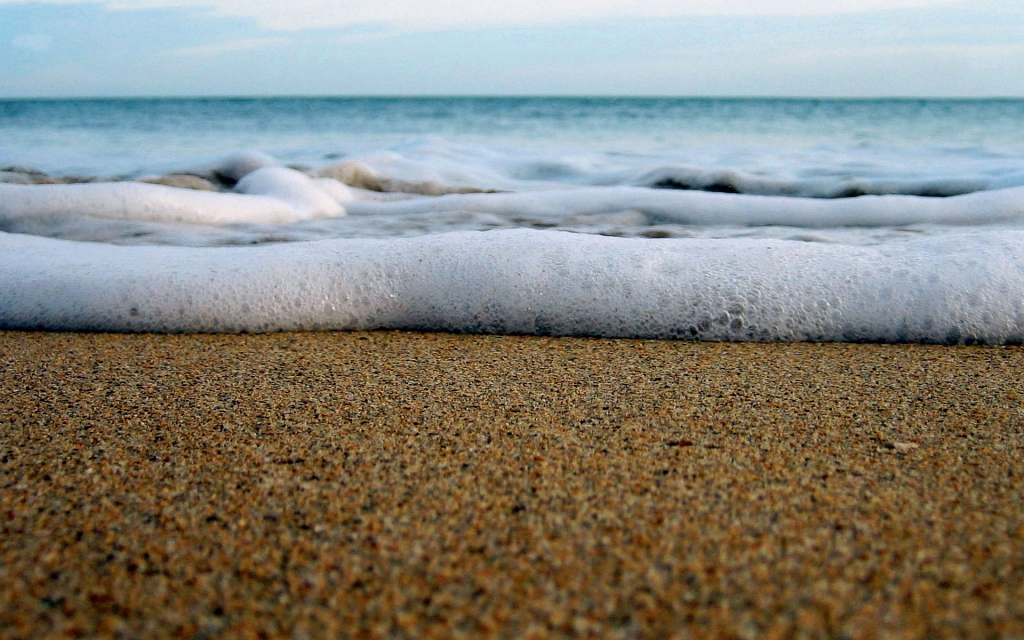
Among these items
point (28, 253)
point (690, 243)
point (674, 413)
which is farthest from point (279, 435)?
point (28, 253)

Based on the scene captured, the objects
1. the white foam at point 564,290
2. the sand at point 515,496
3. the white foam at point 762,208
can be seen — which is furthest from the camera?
the white foam at point 762,208

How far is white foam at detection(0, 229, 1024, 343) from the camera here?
1.66 m

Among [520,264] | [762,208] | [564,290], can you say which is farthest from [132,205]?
[762,208]

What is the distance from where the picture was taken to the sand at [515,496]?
0.67 m

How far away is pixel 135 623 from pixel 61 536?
218mm

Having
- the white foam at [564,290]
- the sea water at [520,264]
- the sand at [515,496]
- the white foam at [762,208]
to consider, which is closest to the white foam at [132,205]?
the sea water at [520,264]

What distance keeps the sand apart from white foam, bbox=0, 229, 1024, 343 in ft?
0.53

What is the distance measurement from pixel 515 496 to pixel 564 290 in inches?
35.1

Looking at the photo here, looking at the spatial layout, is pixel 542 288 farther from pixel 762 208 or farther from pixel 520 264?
pixel 762 208

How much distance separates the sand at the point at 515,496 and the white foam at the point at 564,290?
0.16m

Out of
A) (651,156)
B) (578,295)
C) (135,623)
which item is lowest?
(135,623)

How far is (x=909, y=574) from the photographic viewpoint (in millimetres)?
716

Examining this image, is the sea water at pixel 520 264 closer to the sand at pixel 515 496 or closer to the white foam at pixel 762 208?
the white foam at pixel 762 208

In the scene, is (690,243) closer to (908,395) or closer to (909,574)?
(908,395)
